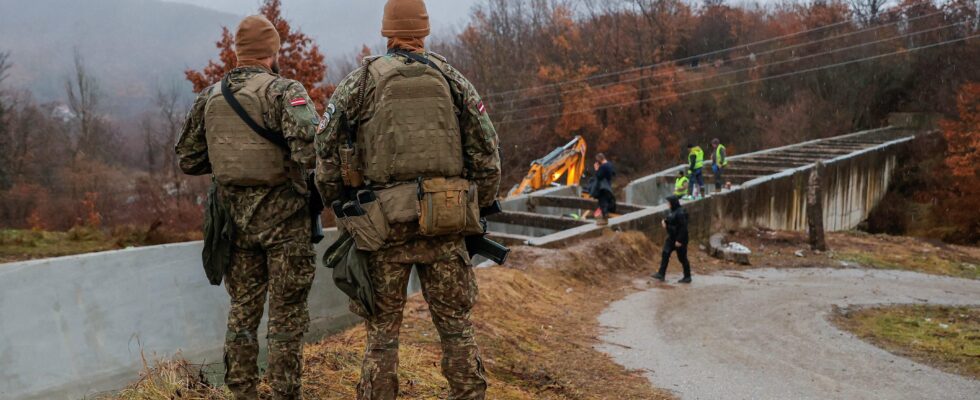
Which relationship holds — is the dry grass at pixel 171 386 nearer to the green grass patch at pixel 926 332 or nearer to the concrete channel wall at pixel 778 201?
the green grass patch at pixel 926 332

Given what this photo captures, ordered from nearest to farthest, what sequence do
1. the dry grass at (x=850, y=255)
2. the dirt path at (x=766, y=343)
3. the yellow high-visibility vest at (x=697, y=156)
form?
1. the dirt path at (x=766, y=343)
2. the dry grass at (x=850, y=255)
3. the yellow high-visibility vest at (x=697, y=156)

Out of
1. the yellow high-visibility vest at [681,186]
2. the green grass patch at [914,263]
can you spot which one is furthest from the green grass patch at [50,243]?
the green grass patch at [914,263]

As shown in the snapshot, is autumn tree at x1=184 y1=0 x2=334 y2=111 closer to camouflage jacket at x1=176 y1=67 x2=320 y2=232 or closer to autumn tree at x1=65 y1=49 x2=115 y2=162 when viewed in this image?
camouflage jacket at x1=176 y1=67 x2=320 y2=232

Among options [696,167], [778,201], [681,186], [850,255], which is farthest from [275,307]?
[778,201]

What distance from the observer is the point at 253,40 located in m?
4.28

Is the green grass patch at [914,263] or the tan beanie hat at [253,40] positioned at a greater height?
the tan beanie hat at [253,40]

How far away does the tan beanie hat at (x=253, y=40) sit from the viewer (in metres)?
4.26

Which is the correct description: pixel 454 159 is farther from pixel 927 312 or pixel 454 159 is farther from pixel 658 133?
pixel 658 133

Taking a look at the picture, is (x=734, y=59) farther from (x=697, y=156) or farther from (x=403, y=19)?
(x=403, y=19)

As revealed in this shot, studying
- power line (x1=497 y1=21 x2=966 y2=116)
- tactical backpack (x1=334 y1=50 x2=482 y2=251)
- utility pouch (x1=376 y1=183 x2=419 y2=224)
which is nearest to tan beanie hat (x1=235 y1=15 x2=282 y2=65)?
tactical backpack (x1=334 y1=50 x2=482 y2=251)

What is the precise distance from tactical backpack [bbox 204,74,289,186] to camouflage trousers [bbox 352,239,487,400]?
0.83 metres

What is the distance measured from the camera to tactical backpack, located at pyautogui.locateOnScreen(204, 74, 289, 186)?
4.09 metres

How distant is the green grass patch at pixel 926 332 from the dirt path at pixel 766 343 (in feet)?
0.88

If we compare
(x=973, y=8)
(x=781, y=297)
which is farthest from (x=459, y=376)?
(x=973, y=8)
